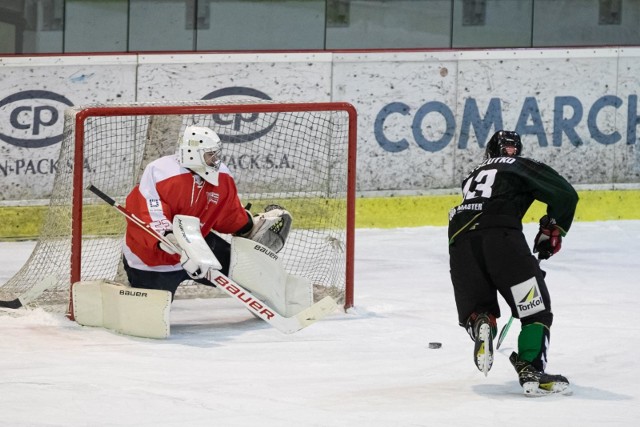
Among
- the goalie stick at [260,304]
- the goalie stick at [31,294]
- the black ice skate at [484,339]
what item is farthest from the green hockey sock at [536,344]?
the goalie stick at [31,294]

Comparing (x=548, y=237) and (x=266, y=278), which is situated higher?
(x=548, y=237)

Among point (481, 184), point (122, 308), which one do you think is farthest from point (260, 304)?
point (481, 184)

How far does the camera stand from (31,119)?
7.70 meters

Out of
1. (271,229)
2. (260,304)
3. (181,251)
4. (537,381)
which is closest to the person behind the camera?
(537,381)

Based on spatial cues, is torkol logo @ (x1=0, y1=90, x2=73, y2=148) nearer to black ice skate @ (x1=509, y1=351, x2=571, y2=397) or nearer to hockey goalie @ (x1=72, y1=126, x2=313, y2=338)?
hockey goalie @ (x1=72, y1=126, x2=313, y2=338)

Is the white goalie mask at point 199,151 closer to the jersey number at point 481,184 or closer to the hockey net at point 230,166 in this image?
the hockey net at point 230,166

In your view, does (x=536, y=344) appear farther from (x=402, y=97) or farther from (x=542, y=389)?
(x=402, y=97)

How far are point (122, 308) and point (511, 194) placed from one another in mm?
1690

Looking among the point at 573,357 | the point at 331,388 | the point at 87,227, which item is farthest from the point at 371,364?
the point at 87,227

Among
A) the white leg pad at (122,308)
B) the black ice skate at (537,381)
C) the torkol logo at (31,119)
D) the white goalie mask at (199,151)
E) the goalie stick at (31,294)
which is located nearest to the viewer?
the black ice skate at (537,381)

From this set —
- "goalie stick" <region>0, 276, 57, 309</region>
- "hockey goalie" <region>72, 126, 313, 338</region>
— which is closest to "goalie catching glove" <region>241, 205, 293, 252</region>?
"hockey goalie" <region>72, 126, 313, 338</region>

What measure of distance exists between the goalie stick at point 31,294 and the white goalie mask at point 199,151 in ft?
2.79

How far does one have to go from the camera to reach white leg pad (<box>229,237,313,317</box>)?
5.48 m

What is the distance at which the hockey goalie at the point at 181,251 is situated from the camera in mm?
5316
